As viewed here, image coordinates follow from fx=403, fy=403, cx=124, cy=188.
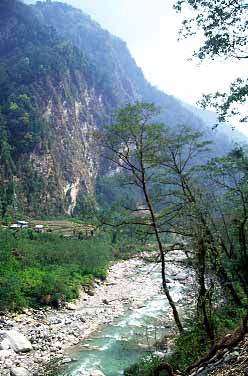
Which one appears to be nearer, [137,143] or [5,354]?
[137,143]

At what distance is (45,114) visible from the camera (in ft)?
277

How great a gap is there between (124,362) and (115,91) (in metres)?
118

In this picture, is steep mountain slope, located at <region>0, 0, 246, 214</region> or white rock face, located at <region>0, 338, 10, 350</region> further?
steep mountain slope, located at <region>0, 0, 246, 214</region>

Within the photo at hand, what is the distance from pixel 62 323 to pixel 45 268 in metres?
9.17

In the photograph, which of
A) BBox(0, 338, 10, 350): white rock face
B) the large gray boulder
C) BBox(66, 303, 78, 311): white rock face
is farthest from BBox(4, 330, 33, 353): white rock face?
BBox(66, 303, 78, 311): white rock face

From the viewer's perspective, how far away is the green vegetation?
22.7m

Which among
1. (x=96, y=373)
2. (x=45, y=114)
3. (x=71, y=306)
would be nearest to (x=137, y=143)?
(x=96, y=373)

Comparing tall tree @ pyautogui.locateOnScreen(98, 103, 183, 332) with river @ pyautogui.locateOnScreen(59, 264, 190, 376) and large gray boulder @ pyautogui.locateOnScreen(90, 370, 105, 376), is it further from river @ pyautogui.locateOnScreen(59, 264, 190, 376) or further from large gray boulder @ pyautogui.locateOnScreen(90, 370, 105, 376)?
large gray boulder @ pyautogui.locateOnScreen(90, 370, 105, 376)

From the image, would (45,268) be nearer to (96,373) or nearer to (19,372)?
(19,372)

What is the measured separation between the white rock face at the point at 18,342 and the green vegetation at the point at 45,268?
3.89 meters

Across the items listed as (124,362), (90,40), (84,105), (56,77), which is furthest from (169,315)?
(90,40)

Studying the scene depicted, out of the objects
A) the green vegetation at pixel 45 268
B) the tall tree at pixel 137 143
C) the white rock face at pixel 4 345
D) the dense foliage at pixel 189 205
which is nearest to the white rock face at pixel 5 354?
the white rock face at pixel 4 345

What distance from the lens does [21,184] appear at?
6469 centimetres

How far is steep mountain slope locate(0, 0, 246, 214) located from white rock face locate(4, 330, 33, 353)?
34795 millimetres
